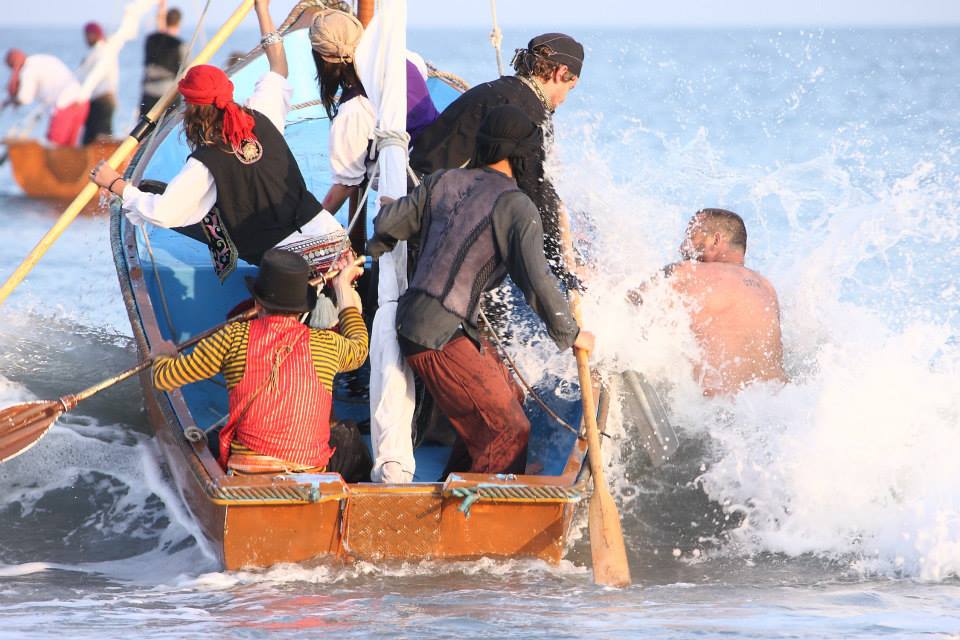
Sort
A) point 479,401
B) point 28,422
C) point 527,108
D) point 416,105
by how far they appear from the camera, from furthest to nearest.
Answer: point 416,105
point 527,108
point 28,422
point 479,401

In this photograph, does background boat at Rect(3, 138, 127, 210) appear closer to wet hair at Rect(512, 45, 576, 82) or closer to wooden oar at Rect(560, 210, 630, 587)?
wet hair at Rect(512, 45, 576, 82)

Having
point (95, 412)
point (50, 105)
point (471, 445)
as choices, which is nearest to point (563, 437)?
point (471, 445)

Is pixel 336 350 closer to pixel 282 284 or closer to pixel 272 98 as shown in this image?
pixel 282 284

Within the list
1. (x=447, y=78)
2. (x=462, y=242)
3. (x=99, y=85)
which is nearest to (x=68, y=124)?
(x=99, y=85)

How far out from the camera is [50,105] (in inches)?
622

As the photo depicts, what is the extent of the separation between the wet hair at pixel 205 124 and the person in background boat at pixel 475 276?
734 millimetres

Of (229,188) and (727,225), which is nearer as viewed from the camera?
(229,188)

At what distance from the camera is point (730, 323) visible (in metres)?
6.59

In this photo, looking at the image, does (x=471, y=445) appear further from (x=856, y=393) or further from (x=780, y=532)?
(x=856, y=393)

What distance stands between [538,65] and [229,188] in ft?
4.78

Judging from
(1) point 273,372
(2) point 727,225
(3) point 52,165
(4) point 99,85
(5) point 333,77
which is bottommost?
(1) point 273,372

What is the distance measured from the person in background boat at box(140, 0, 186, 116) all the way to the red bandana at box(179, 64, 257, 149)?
29.9 feet

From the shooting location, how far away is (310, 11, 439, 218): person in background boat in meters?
6.27

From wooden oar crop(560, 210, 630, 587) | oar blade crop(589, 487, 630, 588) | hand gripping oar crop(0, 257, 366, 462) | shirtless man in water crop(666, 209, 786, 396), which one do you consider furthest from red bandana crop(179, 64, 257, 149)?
shirtless man in water crop(666, 209, 786, 396)
